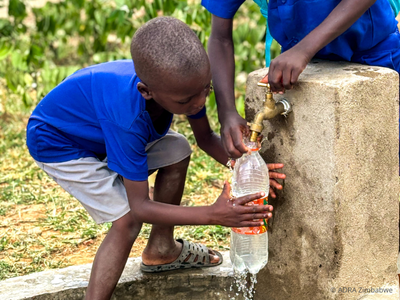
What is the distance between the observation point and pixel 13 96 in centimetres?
562

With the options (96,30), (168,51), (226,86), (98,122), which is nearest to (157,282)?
(98,122)

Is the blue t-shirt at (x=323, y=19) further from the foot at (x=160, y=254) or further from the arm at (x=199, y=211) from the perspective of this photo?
the foot at (x=160, y=254)

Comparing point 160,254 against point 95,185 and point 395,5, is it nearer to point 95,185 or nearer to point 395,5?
point 95,185

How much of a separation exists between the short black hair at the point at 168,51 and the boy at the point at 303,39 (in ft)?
0.86

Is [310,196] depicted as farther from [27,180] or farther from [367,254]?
[27,180]

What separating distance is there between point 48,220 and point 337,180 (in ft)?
7.11

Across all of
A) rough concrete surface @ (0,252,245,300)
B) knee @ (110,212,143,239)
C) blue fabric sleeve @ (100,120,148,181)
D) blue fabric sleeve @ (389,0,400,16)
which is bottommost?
rough concrete surface @ (0,252,245,300)

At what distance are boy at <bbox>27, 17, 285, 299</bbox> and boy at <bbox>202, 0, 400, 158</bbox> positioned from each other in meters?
0.18

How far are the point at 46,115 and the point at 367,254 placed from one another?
136 cm

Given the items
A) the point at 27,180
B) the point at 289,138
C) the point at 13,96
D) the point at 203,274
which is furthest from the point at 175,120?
the point at 289,138

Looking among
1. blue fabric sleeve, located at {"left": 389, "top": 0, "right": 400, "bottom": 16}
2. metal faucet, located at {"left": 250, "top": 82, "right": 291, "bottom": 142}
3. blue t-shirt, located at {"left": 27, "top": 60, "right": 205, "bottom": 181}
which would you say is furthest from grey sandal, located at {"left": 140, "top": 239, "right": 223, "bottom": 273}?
blue fabric sleeve, located at {"left": 389, "top": 0, "right": 400, "bottom": 16}

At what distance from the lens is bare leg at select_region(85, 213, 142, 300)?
2.22 m

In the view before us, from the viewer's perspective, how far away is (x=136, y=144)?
81.0 inches

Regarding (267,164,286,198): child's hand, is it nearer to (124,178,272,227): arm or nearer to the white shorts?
(124,178,272,227): arm
